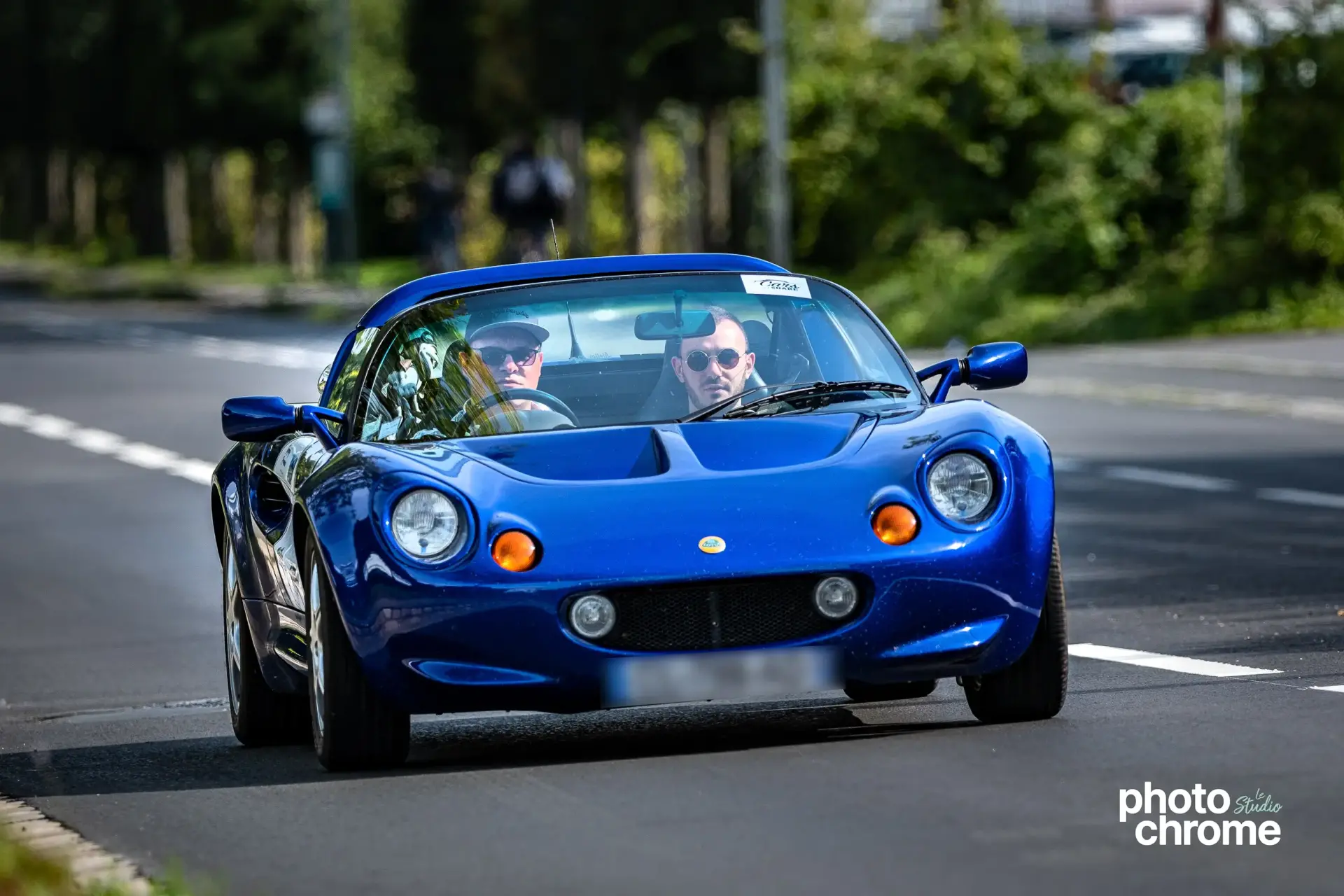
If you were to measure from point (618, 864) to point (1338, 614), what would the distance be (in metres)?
5.16

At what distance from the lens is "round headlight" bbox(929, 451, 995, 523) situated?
25.9 feet

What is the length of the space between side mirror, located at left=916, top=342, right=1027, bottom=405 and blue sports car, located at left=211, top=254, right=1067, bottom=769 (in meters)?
0.34

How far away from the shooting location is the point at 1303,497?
16328mm

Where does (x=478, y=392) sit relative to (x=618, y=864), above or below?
above

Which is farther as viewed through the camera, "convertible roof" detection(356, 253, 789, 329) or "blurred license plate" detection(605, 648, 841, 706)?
"convertible roof" detection(356, 253, 789, 329)

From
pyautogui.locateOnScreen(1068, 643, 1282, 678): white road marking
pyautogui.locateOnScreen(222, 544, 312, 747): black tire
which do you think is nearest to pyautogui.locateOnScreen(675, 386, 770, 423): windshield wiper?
pyautogui.locateOnScreen(222, 544, 312, 747): black tire

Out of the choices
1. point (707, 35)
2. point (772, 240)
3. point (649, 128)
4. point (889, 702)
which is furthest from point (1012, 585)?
point (649, 128)

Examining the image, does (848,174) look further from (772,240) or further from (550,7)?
(550,7)

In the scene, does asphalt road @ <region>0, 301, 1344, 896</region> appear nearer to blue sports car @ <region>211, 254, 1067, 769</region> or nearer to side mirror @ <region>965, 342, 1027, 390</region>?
blue sports car @ <region>211, 254, 1067, 769</region>

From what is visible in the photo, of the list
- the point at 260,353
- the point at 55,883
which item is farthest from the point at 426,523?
the point at 260,353

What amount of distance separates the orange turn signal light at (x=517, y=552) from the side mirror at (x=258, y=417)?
4.05 ft

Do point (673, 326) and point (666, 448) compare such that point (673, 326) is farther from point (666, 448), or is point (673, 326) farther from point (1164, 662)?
point (1164, 662)

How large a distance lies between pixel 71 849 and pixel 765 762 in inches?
65.3

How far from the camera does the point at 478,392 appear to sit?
867 centimetres
